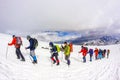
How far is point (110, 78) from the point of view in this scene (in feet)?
33.6

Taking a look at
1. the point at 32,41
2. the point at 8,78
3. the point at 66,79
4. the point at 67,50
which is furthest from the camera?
the point at 67,50

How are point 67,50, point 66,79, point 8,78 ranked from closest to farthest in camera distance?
1. point 8,78
2. point 66,79
3. point 67,50

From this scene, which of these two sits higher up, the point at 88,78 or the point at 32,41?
the point at 32,41

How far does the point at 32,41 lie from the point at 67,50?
14.2 ft

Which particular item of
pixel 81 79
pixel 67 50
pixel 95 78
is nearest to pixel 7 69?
pixel 81 79

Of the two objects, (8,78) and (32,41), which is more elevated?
(32,41)

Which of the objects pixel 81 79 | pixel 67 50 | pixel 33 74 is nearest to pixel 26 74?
pixel 33 74

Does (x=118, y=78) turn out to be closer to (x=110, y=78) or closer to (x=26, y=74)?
(x=110, y=78)

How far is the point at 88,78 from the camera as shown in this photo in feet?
33.3

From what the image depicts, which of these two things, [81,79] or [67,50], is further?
[67,50]

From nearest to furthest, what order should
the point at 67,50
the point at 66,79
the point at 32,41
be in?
the point at 66,79 < the point at 32,41 < the point at 67,50

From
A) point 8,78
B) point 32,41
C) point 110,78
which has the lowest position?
point 110,78

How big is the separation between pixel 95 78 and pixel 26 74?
399 centimetres

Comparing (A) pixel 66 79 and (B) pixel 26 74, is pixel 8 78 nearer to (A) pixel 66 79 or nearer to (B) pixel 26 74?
(B) pixel 26 74
